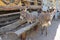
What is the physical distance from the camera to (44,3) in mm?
7469

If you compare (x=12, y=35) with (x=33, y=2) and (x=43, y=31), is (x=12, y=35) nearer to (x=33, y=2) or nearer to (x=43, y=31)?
(x=43, y=31)

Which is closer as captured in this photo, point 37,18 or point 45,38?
point 37,18

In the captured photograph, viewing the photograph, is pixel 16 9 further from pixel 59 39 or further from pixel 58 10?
pixel 58 10

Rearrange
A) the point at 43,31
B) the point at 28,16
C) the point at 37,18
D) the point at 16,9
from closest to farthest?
the point at 28,16
the point at 37,18
the point at 16,9
the point at 43,31

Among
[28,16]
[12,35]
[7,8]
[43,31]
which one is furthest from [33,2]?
[12,35]

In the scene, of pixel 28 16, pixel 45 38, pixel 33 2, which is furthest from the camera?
pixel 33 2

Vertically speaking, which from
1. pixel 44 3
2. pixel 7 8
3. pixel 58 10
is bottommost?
pixel 58 10

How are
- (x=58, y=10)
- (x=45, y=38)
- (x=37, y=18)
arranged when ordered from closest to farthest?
(x=37, y=18), (x=45, y=38), (x=58, y=10)

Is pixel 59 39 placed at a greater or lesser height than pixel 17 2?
lesser

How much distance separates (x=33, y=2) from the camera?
661 cm

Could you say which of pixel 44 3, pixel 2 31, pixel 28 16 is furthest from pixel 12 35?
pixel 44 3

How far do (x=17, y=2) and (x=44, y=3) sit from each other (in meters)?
2.77

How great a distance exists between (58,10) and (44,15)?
6890 mm

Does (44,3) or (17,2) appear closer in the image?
(17,2)
